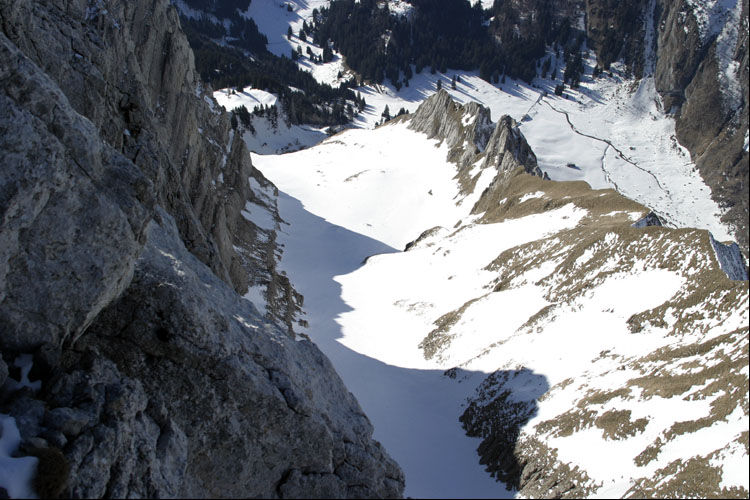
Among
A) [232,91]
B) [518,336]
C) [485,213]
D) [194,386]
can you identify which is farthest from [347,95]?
[194,386]

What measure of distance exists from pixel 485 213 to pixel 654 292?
3811 cm

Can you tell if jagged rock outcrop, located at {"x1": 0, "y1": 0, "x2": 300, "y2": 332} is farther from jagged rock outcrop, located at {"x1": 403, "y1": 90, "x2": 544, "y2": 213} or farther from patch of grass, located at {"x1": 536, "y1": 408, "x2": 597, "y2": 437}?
jagged rock outcrop, located at {"x1": 403, "y1": 90, "x2": 544, "y2": 213}

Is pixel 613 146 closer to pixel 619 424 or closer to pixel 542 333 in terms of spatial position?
pixel 542 333

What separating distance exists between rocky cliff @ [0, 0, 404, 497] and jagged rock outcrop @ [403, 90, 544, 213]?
180 ft

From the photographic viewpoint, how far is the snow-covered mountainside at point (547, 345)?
58.0 feet

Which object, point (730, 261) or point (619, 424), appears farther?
point (730, 261)

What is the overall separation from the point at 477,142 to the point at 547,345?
61.6 meters

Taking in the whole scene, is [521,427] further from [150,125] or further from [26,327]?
[150,125]

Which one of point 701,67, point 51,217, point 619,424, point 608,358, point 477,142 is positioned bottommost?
point 619,424

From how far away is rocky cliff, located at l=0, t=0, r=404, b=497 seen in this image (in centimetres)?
935

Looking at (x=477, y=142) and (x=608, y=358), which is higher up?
(x=477, y=142)

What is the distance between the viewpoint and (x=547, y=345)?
28.8m

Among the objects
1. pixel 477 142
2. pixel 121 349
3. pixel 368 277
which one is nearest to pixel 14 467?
pixel 121 349

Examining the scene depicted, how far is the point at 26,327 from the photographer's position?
9.95m
